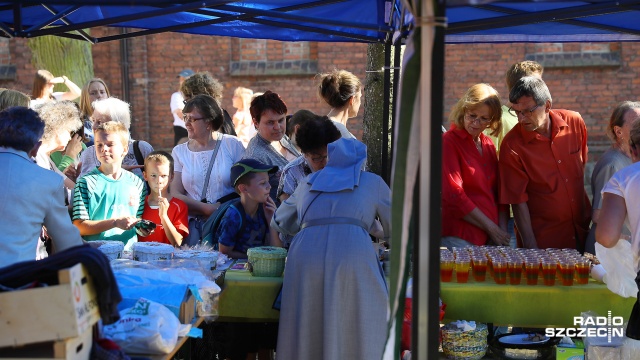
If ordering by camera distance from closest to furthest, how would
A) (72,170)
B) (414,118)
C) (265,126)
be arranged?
(414,118) < (265,126) < (72,170)

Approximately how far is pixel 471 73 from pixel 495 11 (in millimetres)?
7483

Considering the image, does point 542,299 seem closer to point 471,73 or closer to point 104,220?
point 104,220

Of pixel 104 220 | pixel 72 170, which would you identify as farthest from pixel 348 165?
pixel 72 170

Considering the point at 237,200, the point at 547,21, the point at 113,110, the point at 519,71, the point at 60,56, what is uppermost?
the point at 60,56

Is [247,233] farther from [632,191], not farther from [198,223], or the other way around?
[632,191]

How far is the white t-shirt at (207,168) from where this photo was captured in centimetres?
550

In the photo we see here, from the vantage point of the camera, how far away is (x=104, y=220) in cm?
487

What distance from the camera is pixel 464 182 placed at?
5.07 meters

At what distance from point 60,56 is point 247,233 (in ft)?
22.2

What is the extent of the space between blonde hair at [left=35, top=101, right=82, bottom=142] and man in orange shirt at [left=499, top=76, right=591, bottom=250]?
102 inches

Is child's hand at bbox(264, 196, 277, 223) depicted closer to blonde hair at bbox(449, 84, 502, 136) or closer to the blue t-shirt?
the blue t-shirt

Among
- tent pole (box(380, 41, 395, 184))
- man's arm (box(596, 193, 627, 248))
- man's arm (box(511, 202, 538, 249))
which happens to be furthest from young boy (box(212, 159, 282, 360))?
man's arm (box(596, 193, 627, 248))

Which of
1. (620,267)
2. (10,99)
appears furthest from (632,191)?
(10,99)

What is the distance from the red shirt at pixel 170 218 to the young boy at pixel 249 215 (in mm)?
288
